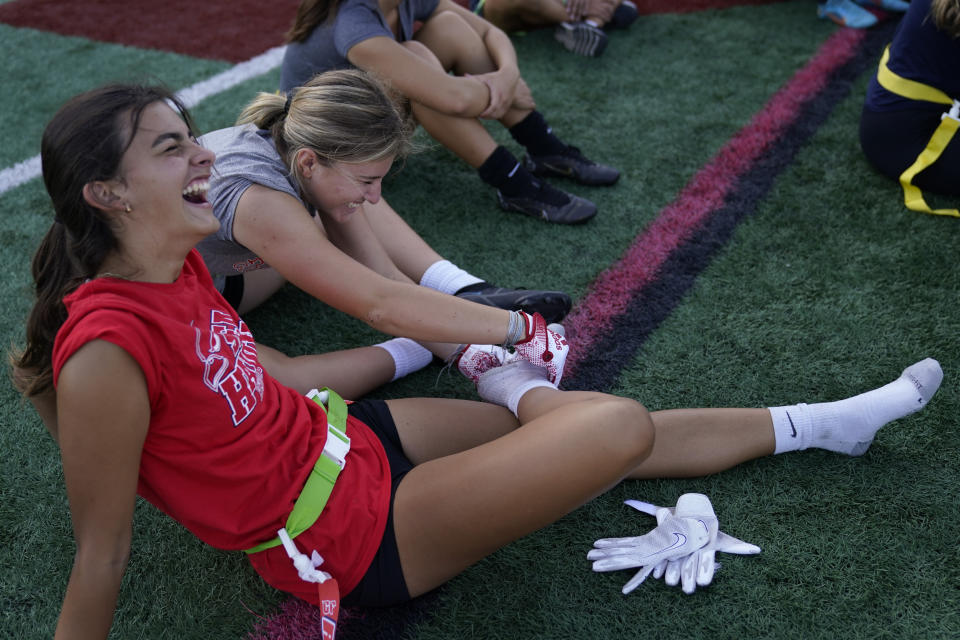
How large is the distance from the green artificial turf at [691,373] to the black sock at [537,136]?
201 mm

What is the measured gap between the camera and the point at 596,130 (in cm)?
337

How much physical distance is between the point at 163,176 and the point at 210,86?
2.81 m

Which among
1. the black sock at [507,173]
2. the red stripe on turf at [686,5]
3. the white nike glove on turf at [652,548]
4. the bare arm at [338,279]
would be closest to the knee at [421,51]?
the black sock at [507,173]

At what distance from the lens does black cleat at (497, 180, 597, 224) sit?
280cm

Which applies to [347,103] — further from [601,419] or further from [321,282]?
[601,419]

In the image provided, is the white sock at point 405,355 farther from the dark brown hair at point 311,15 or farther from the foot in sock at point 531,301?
the dark brown hair at point 311,15

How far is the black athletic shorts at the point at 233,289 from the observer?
2.29 meters

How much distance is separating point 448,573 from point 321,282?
0.68m

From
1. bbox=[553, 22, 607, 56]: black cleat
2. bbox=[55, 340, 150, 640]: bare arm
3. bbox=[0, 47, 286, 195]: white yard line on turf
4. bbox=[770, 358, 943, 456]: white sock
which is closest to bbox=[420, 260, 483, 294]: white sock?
bbox=[770, 358, 943, 456]: white sock

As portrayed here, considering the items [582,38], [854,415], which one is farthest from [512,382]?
[582,38]

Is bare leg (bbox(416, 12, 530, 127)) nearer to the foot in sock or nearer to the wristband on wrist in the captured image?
the foot in sock

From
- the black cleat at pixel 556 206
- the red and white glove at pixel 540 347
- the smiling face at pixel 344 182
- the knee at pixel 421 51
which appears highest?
the smiling face at pixel 344 182

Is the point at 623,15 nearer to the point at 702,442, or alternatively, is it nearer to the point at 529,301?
the point at 529,301

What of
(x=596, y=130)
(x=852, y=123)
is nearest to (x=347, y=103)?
(x=596, y=130)
